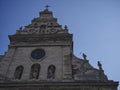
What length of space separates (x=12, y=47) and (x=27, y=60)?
6.89 ft

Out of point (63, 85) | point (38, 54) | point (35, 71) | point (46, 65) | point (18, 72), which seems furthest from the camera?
point (38, 54)

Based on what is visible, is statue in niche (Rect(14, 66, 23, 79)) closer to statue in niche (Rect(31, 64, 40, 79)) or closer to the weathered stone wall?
the weathered stone wall

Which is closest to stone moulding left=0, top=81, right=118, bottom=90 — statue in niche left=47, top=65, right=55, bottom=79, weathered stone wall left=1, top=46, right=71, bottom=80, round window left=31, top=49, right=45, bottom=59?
weathered stone wall left=1, top=46, right=71, bottom=80

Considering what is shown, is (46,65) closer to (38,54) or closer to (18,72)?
(38,54)

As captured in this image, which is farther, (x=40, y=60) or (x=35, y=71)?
(x=40, y=60)

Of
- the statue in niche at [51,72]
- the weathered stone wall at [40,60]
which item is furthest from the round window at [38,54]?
the statue in niche at [51,72]

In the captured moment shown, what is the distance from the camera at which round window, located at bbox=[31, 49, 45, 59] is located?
18.7 m

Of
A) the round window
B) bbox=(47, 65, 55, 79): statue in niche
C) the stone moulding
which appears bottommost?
the stone moulding

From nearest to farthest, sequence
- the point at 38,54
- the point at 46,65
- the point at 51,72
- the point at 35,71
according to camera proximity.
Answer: the point at 51,72 < the point at 35,71 < the point at 46,65 < the point at 38,54

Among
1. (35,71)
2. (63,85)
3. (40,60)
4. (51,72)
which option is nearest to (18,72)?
(35,71)

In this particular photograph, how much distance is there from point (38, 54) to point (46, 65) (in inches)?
57.5

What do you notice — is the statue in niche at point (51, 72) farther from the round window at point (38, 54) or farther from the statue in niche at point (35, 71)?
the round window at point (38, 54)

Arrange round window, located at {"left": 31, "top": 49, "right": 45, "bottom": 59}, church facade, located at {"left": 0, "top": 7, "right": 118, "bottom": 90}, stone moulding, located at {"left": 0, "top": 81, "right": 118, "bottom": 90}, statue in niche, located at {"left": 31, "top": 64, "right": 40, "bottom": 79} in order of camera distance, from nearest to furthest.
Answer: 1. stone moulding, located at {"left": 0, "top": 81, "right": 118, "bottom": 90}
2. church facade, located at {"left": 0, "top": 7, "right": 118, "bottom": 90}
3. statue in niche, located at {"left": 31, "top": 64, "right": 40, "bottom": 79}
4. round window, located at {"left": 31, "top": 49, "right": 45, "bottom": 59}

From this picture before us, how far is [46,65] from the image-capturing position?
18.0 m
